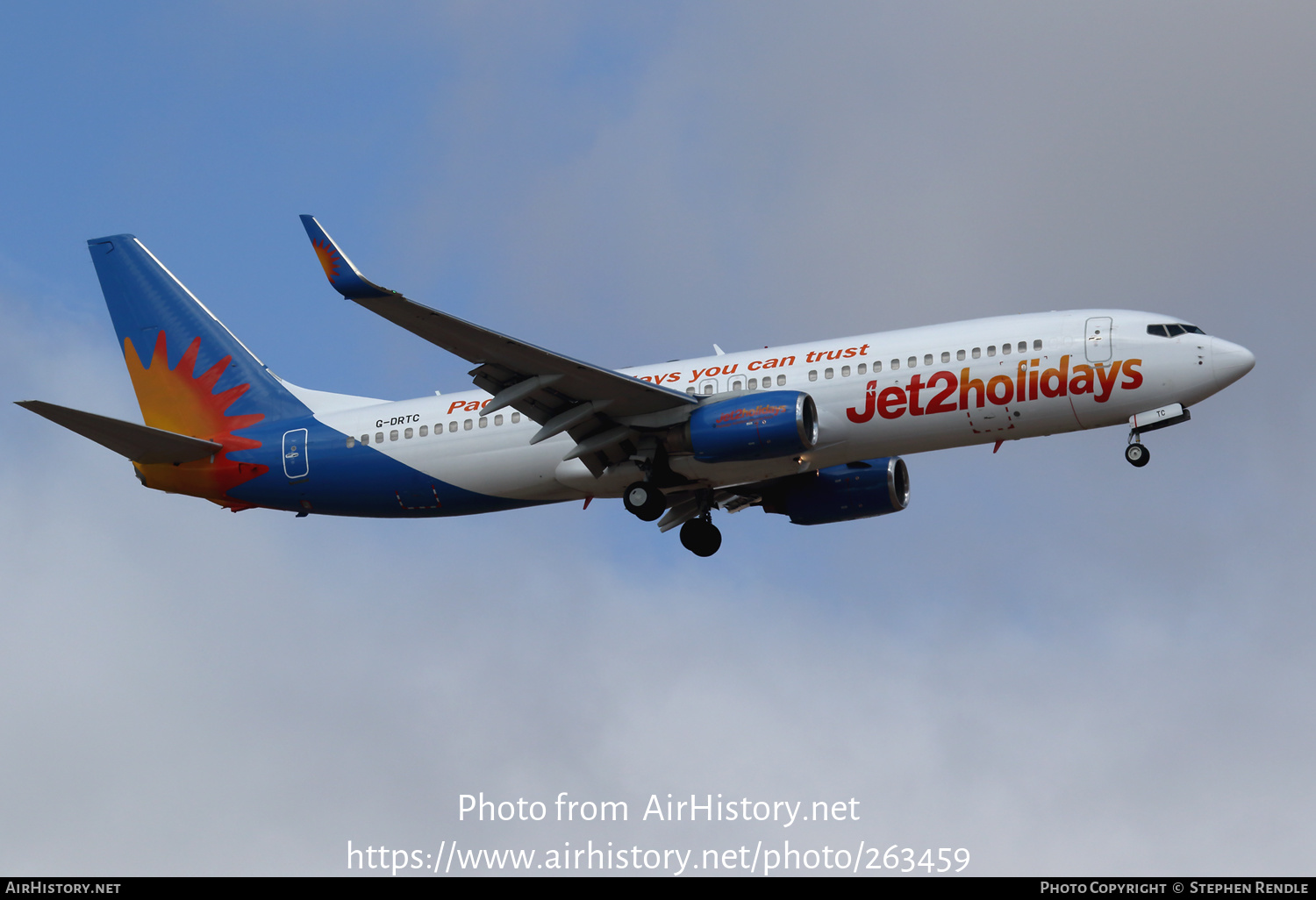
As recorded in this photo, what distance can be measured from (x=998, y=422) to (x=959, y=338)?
2.25 meters

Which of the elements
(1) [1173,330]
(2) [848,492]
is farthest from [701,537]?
(1) [1173,330]

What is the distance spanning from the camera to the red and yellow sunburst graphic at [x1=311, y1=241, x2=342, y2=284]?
31.2 m

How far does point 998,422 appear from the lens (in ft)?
114

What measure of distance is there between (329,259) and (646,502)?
10.6 metres

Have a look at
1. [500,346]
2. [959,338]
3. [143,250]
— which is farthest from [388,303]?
[143,250]

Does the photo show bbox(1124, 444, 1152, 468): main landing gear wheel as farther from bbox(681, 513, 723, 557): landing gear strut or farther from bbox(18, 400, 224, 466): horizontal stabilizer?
bbox(18, 400, 224, 466): horizontal stabilizer

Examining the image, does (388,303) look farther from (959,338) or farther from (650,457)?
(959,338)

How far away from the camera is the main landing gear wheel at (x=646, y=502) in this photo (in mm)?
37438

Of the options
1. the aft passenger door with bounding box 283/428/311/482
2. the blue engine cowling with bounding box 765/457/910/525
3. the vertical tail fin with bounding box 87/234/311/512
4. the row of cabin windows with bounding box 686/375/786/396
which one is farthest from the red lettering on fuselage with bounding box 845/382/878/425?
the vertical tail fin with bounding box 87/234/311/512

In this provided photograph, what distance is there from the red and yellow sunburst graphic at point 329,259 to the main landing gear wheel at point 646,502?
10137 millimetres

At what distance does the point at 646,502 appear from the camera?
123ft

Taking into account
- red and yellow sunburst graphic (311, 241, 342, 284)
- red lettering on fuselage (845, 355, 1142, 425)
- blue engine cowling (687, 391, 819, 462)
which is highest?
red and yellow sunburst graphic (311, 241, 342, 284)

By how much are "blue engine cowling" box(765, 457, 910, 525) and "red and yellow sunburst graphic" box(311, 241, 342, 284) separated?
49.8 ft

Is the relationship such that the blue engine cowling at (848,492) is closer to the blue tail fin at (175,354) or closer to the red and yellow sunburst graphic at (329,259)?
the blue tail fin at (175,354)
